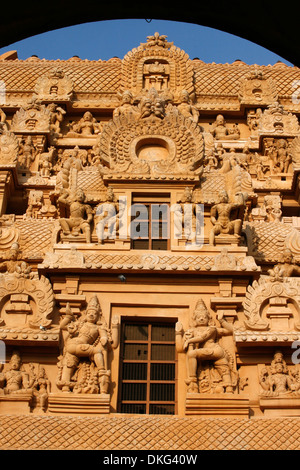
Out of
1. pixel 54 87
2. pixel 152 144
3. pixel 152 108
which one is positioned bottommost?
pixel 152 144

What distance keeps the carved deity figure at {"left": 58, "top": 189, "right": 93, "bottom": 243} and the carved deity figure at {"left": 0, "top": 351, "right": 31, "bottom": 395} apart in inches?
138

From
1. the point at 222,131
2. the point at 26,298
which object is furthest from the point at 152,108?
the point at 26,298

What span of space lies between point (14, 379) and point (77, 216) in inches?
178

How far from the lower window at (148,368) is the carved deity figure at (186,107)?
1067cm

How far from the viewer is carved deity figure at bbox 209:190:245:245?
55.2ft

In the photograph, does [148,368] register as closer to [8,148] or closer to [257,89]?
[8,148]

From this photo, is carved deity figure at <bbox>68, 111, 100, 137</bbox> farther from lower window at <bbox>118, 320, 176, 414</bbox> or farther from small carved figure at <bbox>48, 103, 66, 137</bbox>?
lower window at <bbox>118, 320, 176, 414</bbox>

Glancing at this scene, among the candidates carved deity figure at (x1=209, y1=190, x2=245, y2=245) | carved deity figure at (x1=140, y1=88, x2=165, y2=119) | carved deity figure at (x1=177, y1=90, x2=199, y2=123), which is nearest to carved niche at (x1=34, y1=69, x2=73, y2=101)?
carved deity figure at (x1=177, y1=90, x2=199, y2=123)

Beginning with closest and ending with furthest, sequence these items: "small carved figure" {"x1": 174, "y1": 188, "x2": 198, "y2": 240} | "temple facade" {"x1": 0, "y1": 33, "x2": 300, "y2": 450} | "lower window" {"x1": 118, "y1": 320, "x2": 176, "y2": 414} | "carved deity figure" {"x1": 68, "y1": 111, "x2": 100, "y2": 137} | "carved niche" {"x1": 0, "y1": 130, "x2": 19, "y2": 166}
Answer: "temple facade" {"x1": 0, "y1": 33, "x2": 300, "y2": 450} < "lower window" {"x1": 118, "y1": 320, "x2": 176, "y2": 414} < "small carved figure" {"x1": 174, "y1": 188, "x2": 198, "y2": 240} < "carved niche" {"x1": 0, "y1": 130, "x2": 19, "y2": 166} < "carved deity figure" {"x1": 68, "y1": 111, "x2": 100, "y2": 137}

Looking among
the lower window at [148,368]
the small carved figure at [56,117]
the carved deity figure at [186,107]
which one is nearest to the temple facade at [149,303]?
the lower window at [148,368]

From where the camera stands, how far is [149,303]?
51.0ft

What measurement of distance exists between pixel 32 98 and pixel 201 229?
11.1 metres

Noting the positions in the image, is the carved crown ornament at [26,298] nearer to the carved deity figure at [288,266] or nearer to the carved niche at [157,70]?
the carved deity figure at [288,266]
